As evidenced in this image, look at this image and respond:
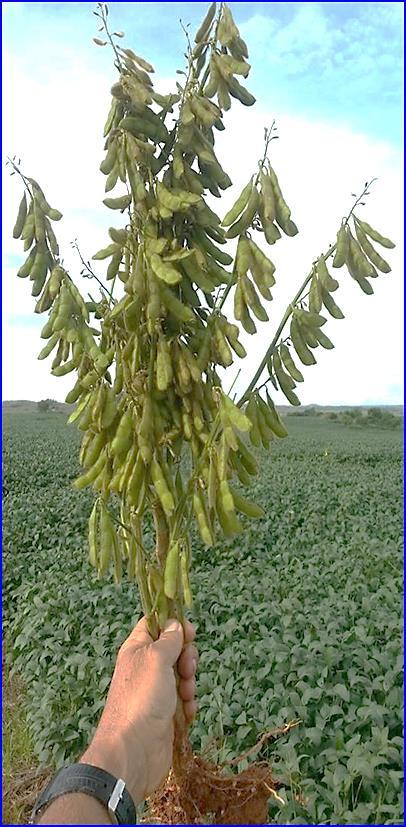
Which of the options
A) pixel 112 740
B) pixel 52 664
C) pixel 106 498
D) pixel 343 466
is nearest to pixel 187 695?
pixel 112 740

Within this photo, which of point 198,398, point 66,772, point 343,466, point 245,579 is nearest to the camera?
point 66,772

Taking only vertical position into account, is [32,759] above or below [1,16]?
below

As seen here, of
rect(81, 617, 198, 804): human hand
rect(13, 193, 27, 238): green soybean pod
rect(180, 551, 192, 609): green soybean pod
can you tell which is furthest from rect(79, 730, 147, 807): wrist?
rect(13, 193, 27, 238): green soybean pod

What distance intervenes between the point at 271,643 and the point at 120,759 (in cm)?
340

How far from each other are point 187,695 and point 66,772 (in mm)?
557

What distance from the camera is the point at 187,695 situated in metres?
2.67

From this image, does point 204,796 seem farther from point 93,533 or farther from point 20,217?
point 20,217

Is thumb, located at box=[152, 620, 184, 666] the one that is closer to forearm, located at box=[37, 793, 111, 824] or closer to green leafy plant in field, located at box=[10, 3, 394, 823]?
green leafy plant in field, located at box=[10, 3, 394, 823]

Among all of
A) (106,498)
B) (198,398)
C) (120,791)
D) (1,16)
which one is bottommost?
(120,791)

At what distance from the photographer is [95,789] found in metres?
2.19

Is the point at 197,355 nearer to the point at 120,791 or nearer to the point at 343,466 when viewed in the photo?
the point at 120,791

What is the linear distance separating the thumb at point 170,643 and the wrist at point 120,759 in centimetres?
26

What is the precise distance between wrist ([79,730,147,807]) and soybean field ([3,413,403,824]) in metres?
1.69

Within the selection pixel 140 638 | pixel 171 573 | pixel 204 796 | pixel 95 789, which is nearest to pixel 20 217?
Answer: pixel 171 573
